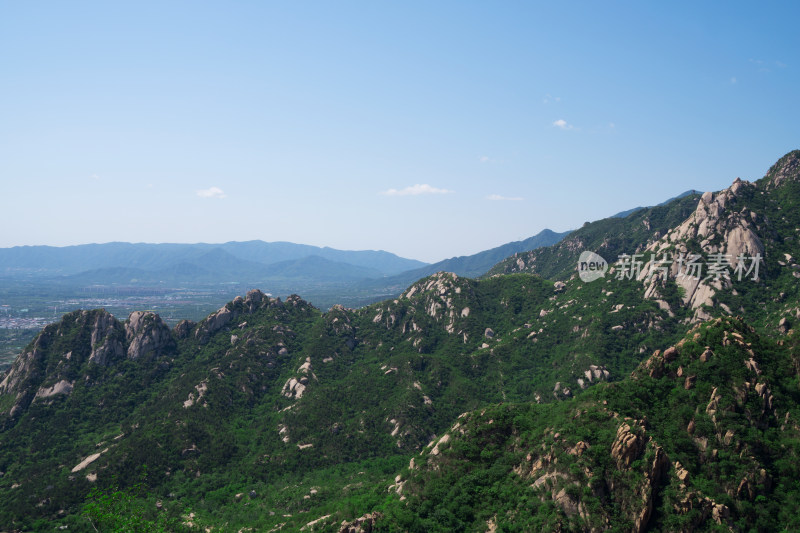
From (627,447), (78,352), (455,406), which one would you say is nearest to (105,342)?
(78,352)

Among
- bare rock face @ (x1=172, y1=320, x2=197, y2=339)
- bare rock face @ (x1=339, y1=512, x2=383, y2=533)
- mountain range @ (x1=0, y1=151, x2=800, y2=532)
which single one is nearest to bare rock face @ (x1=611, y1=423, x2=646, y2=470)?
mountain range @ (x1=0, y1=151, x2=800, y2=532)

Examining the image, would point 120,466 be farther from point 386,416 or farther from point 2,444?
point 386,416

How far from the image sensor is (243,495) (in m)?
86.8

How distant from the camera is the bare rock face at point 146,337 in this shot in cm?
13762

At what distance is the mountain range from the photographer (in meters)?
46.8

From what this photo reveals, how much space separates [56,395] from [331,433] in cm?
8249

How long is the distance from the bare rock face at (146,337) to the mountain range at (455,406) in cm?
71

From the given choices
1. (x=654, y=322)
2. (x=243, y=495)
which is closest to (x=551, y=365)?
(x=654, y=322)

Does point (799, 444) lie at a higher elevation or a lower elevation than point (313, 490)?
higher

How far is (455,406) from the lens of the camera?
116 meters

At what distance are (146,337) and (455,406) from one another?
10534 cm

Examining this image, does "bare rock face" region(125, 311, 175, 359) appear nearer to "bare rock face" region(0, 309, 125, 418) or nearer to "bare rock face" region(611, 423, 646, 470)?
"bare rock face" region(0, 309, 125, 418)

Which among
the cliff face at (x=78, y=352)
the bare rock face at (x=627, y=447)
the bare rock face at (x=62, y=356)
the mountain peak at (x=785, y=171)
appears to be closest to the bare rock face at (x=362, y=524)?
the bare rock face at (x=627, y=447)

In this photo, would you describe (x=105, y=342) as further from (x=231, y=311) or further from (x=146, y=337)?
(x=231, y=311)
